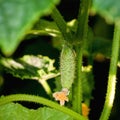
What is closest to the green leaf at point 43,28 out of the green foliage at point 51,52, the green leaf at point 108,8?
the green foliage at point 51,52

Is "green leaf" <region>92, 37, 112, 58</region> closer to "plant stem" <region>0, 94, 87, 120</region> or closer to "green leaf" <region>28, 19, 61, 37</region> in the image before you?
"green leaf" <region>28, 19, 61, 37</region>

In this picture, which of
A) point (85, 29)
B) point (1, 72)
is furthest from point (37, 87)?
point (85, 29)

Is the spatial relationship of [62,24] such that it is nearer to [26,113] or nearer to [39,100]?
[39,100]

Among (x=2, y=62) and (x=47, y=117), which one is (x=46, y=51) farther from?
(x=47, y=117)

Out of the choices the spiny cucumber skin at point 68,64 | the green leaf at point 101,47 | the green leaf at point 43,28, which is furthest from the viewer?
Answer: the green leaf at point 101,47

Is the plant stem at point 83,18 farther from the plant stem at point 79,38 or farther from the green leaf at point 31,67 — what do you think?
the green leaf at point 31,67

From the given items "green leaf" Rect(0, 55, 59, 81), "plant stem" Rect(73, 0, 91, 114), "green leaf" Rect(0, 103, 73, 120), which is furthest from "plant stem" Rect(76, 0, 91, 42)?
"green leaf" Rect(0, 55, 59, 81)

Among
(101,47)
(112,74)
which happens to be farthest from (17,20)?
(101,47)
